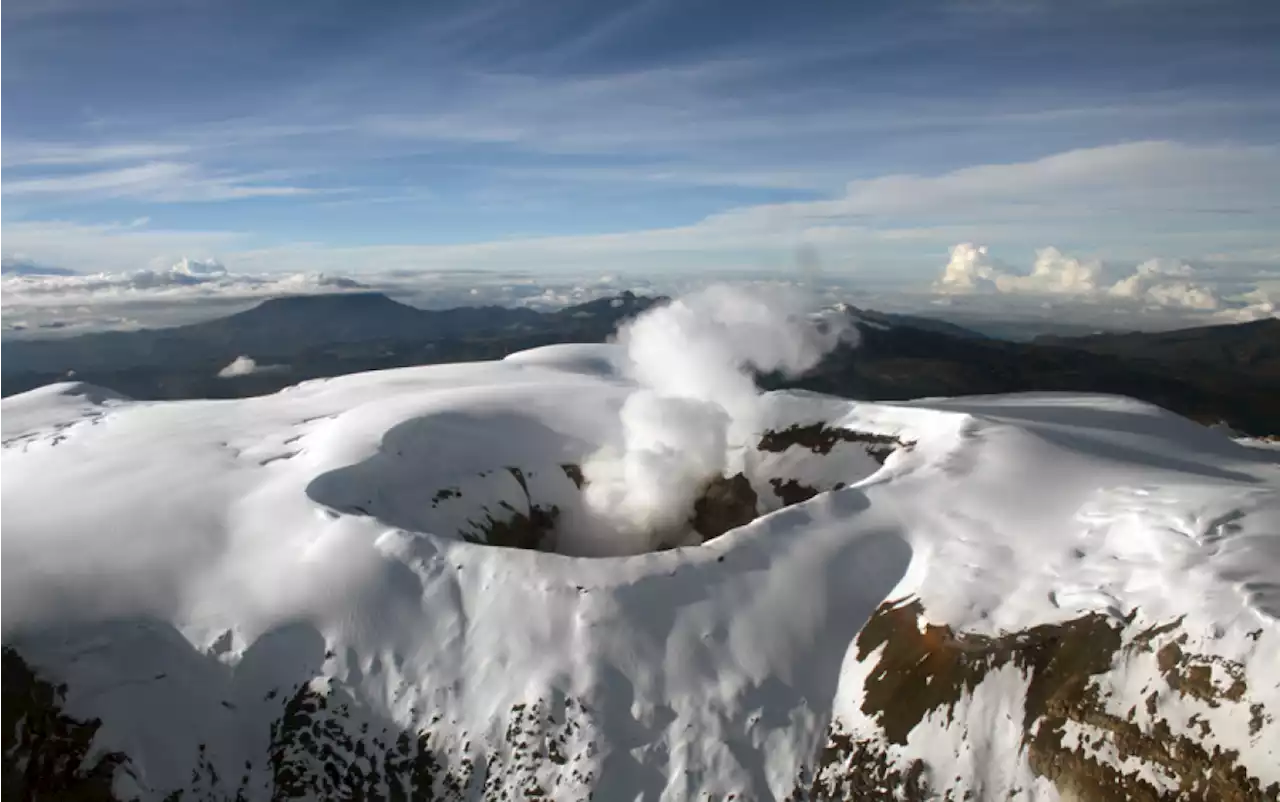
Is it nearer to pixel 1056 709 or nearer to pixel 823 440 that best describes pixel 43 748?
pixel 1056 709

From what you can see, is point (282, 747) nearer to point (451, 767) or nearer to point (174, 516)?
point (451, 767)

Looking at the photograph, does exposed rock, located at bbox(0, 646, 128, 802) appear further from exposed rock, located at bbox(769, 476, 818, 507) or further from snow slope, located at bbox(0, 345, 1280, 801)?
exposed rock, located at bbox(769, 476, 818, 507)

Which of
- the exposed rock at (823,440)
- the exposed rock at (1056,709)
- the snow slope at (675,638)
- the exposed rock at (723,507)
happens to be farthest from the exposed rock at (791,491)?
the exposed rock at (1056,709)

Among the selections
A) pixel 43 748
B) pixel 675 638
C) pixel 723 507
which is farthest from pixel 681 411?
pixel 43 748

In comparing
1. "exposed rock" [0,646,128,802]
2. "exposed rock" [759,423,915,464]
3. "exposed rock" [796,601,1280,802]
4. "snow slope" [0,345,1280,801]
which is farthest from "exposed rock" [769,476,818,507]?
"exposed rock" [0,646,128,802]

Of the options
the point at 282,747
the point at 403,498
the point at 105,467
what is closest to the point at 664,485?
the point at 403,498

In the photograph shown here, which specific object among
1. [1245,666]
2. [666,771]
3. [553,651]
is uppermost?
[1245,666]
